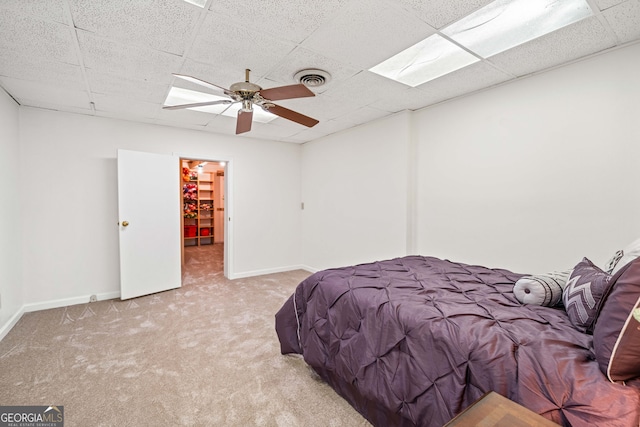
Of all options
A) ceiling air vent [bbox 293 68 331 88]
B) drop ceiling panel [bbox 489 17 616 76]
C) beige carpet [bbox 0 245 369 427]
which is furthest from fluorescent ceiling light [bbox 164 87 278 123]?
drop ceiling panel [bbox 489 17 616 76]

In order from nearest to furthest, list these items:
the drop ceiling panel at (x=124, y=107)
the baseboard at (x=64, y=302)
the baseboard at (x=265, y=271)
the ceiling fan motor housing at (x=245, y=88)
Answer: the ceiling fan motor housing at (x=245, y=88)
the drop ceiling panel at (x=124, y=107)
the baseboard at (x=64, y=302)
the baseboard at (x=265, y=271)

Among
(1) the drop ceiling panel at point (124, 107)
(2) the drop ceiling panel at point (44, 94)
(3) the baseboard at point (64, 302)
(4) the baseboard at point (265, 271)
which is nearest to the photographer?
(2) the drop ceiling panel at point (44, 94)

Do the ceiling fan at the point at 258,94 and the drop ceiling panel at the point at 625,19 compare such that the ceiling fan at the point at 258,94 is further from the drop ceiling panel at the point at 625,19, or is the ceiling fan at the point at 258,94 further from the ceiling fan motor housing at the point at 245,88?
the drop ceiling panel at the point at 625,19

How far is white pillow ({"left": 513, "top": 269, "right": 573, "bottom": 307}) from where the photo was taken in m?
1.59

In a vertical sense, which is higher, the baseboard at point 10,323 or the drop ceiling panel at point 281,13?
the drop ceiling panel at point 281,13

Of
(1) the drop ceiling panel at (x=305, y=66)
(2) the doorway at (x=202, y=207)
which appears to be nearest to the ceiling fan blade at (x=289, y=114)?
(1) the drop ceiling panel at (x=305, y=66)

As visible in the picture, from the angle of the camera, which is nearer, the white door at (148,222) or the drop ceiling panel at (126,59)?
the drop ceiling panel at (126,59)

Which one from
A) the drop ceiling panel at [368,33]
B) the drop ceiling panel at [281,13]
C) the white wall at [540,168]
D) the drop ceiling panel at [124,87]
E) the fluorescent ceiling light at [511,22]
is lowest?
the white wall at [540,168]

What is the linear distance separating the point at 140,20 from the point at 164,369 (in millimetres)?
2441

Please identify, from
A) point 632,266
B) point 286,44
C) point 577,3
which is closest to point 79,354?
point 286,44

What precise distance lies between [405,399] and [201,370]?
1.58 meters

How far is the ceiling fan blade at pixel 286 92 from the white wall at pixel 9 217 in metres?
2.69

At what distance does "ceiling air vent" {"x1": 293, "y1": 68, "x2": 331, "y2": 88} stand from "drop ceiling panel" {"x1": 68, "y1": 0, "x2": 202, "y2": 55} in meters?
0.93

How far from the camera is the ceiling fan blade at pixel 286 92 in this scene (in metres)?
2.07
